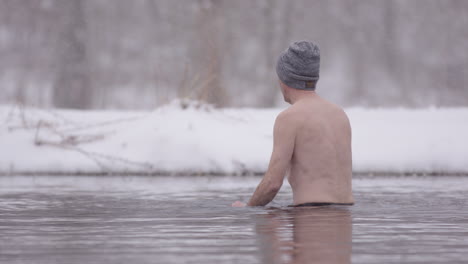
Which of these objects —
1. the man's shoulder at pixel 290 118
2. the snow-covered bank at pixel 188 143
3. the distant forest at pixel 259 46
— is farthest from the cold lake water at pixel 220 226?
the distant forest at pixel 259 46

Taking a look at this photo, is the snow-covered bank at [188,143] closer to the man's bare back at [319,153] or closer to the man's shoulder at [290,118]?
the man's bare back at [319,153]

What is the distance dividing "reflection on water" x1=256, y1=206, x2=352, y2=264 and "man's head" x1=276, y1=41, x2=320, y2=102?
790 mm

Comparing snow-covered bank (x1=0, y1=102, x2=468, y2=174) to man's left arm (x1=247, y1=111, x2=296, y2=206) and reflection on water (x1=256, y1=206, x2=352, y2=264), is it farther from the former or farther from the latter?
reflection on water (x1=256, y1=206, x2=352, y2=264)

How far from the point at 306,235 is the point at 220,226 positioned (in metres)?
0.75

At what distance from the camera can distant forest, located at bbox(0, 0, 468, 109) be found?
2412cm

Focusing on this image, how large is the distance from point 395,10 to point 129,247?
22.3m

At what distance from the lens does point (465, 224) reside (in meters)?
4.98

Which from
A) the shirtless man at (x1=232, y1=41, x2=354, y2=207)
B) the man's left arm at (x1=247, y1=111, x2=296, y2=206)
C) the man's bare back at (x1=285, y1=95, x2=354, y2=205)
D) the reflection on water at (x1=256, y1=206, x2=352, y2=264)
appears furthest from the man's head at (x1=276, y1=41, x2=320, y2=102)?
the reflection on water at (x1=256, y1=206, x2=352, y2=264)

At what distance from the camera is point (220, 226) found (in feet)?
16.2

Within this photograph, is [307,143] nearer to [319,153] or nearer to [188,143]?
[319,153]

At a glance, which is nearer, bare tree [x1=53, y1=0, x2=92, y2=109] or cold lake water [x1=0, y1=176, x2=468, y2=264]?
cold lake water [x1=0, y1=176, x2=468, y2=264]

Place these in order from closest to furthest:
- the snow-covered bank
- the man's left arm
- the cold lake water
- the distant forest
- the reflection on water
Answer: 1. the reflection on water
2. the cold lake water
3. the man's left arm
4. the snow-covered bank
5. the distant forest

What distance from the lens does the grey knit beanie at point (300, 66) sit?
18.5 ft

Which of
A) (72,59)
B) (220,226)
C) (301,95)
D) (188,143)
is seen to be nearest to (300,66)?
(301,95)
